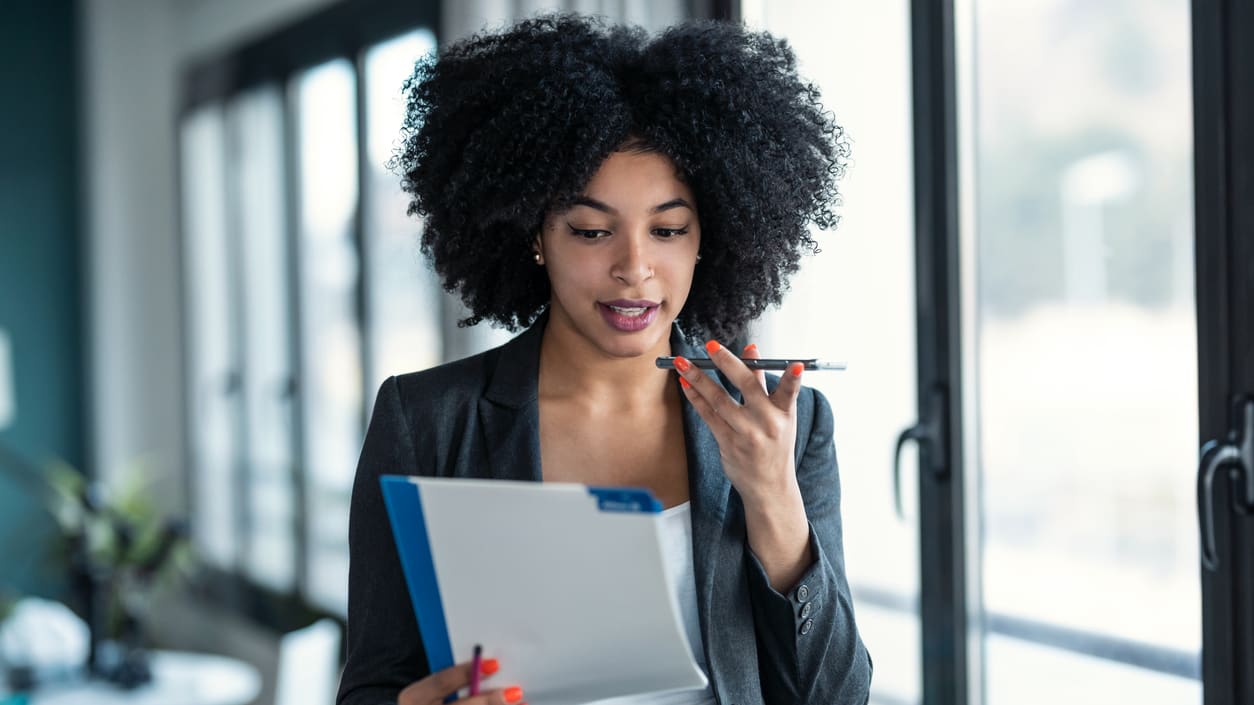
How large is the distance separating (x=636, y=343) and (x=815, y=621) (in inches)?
13.4

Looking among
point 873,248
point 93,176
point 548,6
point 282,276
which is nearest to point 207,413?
point 282,276

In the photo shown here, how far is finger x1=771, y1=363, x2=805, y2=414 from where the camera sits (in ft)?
3.21

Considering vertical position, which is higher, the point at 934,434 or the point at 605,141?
the point at 605,141

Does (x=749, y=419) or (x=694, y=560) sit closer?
(x=749, y=419)

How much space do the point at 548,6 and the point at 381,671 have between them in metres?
1.96

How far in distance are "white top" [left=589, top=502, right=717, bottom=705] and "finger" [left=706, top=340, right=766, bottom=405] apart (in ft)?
0.70

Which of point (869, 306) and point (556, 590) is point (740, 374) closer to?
point (556, 590)

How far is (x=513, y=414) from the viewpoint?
1.19 metres

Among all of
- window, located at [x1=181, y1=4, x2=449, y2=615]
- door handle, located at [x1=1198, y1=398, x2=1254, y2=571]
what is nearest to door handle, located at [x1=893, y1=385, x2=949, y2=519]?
door handle, located at [x1=1198, y1=398, x2=1254, y2=571]

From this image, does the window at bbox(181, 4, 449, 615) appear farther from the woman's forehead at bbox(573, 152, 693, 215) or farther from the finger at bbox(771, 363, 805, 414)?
the finger at bbox(771, 363, 805, 414)

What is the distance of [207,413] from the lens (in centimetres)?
457

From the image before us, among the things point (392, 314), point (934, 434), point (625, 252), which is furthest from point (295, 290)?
point (625, 252)

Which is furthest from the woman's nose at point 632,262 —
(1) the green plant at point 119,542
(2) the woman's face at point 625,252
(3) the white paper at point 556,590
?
(1) the green plant at point 119,542

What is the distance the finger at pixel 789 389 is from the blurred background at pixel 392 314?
0.62 metres
